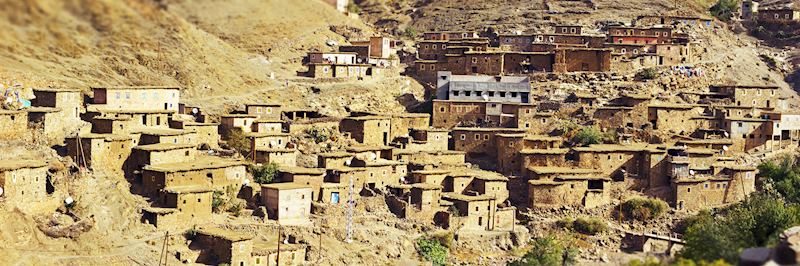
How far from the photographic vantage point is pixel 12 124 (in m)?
23.9

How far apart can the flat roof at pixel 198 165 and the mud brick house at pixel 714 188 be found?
1028 cm

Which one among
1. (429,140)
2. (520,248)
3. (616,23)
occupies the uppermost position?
(616,23)

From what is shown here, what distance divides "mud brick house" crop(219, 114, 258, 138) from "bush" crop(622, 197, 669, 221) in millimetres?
8652

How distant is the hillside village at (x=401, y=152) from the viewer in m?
23.4

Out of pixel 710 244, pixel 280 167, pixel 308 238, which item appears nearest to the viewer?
pixel 710 244

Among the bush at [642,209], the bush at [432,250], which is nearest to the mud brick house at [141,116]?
the bush at [432,250]

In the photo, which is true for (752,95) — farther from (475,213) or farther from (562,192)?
(475,213)

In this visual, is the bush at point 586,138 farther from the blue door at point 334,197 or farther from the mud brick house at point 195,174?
the mud brick house at point 195,174

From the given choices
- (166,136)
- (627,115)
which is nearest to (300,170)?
(166,136)

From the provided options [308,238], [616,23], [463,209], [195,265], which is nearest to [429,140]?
[463,209]

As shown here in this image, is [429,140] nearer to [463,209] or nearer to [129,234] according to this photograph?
[463,209]

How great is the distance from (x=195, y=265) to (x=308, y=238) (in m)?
2.80

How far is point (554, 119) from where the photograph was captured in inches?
1258

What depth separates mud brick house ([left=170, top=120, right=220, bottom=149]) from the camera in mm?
26969
